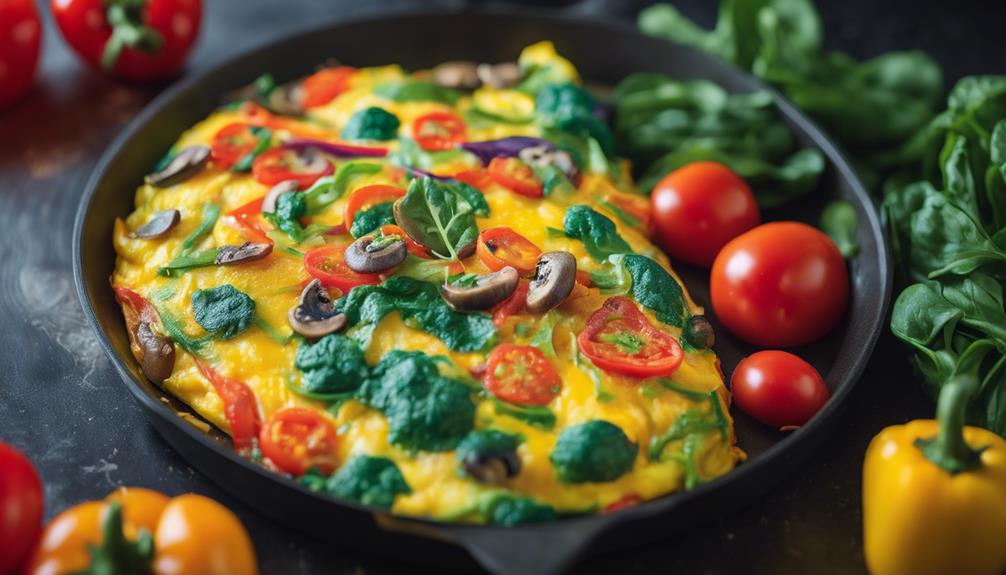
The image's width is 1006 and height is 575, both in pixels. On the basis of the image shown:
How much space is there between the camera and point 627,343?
13.7 feet

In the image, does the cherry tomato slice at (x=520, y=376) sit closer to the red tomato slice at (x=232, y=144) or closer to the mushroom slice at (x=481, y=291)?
the mushroom slice at (x=481, y=291)

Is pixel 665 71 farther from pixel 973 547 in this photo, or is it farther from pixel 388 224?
pixel 973 547

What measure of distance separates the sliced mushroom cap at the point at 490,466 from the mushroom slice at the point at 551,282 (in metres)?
0.72

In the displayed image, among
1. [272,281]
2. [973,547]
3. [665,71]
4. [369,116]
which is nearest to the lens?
[973,547]

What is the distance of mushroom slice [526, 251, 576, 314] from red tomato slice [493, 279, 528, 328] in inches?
1.1

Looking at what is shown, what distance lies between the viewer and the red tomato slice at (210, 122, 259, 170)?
5.07 meters

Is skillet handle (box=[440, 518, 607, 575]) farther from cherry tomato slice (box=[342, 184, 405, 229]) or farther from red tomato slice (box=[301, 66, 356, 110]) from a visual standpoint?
red tomato slice (box=[301, 66, 356, 110])

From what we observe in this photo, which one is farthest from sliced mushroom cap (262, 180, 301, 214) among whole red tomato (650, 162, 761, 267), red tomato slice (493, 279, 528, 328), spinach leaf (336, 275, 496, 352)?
whole red tomato (650, 162, 761, 267)

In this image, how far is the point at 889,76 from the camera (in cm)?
620

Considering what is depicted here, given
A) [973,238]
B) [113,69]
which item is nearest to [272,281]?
[113,69]

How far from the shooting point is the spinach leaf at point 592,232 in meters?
4.60

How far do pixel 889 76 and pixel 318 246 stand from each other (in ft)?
11.9

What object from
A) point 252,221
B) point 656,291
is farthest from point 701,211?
point 252,221

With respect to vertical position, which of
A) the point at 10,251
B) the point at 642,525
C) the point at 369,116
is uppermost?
the point at 369,116
